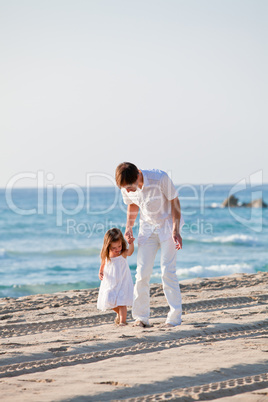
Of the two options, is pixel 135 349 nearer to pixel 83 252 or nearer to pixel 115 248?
pixel 115 248

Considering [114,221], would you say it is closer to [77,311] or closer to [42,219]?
[42,219]

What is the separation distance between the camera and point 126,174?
483 cm

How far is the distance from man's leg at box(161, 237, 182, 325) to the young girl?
0.49 meters

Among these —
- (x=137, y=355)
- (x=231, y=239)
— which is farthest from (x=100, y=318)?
(x=231, y=239)

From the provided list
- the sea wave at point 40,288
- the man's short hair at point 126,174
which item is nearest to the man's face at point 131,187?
the man's short hair at point 126,174

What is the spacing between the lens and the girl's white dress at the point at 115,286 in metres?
5.56

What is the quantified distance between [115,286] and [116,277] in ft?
0.32

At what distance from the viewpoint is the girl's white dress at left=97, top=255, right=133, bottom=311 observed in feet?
18.2

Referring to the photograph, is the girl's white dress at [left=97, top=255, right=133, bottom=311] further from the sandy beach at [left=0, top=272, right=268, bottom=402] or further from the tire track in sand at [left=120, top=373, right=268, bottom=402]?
the tire track in sand at [left=120, top=373, right=268, bottom=402]

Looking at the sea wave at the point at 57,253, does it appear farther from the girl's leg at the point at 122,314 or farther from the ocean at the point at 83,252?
the girl's leg at the point at 122,314

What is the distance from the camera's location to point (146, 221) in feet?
17.4

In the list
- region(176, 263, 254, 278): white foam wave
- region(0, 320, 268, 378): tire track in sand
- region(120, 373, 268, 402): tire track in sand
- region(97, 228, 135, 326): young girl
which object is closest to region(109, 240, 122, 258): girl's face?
region(97, 228, 135, 326): young girl

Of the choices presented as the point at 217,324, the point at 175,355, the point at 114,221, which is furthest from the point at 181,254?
the point at 114,221

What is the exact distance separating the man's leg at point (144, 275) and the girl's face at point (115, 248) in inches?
A: 17.2
